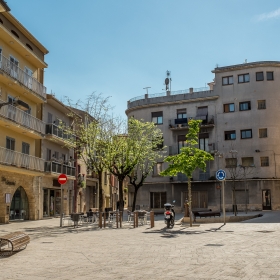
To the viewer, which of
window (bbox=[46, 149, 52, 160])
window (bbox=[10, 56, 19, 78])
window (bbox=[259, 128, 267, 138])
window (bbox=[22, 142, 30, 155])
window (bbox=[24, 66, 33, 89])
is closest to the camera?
window (bbox=[10, 56, 19, 78])

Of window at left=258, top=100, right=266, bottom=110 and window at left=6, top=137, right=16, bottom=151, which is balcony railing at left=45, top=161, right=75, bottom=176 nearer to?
window at left=6, top=137, right=16, bottom=151

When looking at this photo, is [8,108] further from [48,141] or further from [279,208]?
[279,208]

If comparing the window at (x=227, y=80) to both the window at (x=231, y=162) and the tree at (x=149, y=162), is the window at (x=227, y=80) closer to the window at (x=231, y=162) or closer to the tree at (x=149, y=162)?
the window at (x=231, y=162)

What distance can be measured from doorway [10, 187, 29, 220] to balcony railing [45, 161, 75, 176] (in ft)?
9.20

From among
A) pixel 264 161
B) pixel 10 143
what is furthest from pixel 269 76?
pixel 10 143

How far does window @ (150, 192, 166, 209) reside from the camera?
46094 millimetres

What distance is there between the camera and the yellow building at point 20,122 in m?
26.7

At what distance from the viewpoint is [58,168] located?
3472cm

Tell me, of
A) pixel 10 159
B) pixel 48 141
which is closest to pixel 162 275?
pixel 10 159

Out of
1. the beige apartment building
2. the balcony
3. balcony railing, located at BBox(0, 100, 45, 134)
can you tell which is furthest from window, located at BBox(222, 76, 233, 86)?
balcony railing, located at BBox(0, 100, 45, 134)

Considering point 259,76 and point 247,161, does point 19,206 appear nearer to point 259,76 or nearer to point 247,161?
point 247,161

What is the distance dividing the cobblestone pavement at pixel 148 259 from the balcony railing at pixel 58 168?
711 inches

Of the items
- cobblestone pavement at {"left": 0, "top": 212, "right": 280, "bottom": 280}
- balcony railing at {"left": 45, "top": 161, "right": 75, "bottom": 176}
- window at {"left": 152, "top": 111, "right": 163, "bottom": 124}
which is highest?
window at {"left": 152, "top": 111, "right": 163, "bottom": 124}

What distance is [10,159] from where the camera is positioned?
86.5 ft
